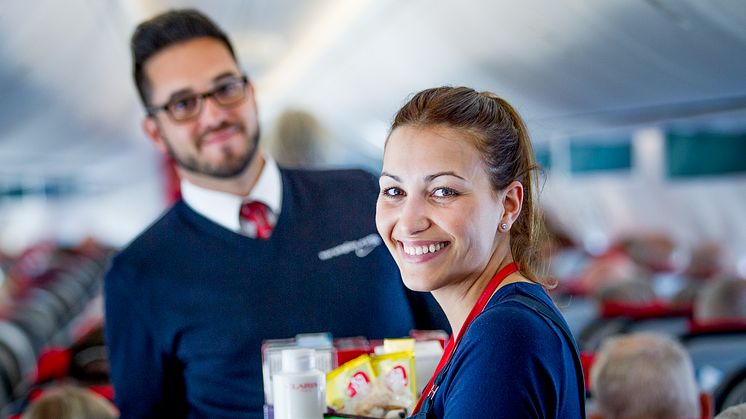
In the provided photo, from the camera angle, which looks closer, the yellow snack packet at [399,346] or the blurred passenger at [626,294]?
the yellow snack packet at [399,346]

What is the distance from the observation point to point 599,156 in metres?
12.8

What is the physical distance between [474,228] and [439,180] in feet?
0.33

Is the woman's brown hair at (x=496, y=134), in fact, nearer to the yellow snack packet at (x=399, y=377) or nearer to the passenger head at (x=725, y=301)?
the yellow snack packet at (x=399, y=377)

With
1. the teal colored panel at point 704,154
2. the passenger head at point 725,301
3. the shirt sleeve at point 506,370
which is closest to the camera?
the shirt sleeve at point 506,370

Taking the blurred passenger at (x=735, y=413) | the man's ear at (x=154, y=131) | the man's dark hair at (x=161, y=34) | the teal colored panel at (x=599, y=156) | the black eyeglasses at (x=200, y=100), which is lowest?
the teal colored panel at (x=599, y=156)

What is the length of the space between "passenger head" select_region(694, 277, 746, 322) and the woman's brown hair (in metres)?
4.59

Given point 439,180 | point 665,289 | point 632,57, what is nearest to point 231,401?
point 439,180

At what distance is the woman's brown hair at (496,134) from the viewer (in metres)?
1.71

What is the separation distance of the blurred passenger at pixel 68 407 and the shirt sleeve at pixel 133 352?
2.42 feet

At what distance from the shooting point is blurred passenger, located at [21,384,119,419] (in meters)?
3.29

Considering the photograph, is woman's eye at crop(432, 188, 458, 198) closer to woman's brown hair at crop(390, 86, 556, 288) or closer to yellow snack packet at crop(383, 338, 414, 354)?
woman's brown hair at crop(390, 86, 556, 288)

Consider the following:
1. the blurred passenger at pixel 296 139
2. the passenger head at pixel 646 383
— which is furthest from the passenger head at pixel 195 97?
the blurred passenger at pixel 296 139

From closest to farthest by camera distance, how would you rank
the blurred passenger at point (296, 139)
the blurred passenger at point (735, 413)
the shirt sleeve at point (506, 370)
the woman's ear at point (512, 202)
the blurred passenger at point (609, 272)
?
1. the shirt sleeve at point (506, 370)
2. the woman's ear at point (512, 202)
3. the blurred passenger at point (735, 413)
4. the blurred passenger at point (296, 139)
5. the blurred passenger at point (609, 272)

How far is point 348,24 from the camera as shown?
1228cm
